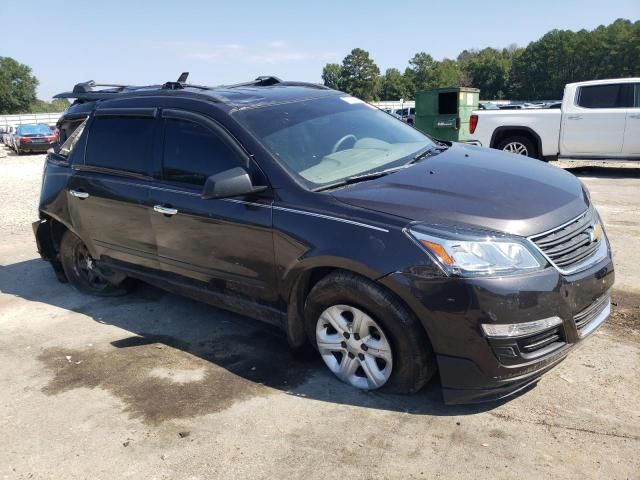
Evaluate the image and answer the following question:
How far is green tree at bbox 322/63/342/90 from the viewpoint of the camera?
389 feet

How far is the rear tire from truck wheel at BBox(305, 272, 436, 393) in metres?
2.68

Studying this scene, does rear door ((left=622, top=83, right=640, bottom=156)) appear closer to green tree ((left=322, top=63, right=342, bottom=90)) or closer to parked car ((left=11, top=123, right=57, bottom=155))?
parked car ((left=11, top=123, right=57, bottom=155))

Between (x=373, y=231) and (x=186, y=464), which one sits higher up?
(x=373, y=231)

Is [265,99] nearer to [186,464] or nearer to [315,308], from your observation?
[315,308]

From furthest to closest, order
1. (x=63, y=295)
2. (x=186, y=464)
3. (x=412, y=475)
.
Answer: (x=63, y=295)
(x=186, y=464)
(x=412, y=475)

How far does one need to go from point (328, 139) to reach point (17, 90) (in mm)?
121546

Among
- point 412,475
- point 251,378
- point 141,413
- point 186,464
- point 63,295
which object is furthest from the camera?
point 63,295

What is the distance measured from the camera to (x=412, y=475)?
2705 millimetres

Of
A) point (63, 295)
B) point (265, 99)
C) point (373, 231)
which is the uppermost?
point (265, 99)

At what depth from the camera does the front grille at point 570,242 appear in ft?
9.78

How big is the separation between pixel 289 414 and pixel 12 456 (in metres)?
1.51

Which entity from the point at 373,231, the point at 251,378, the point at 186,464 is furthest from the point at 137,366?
the point at 373,231

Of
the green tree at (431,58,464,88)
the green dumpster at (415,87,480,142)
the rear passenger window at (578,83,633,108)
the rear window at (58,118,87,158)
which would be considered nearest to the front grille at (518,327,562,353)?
the rear window at (58,118,87,158)

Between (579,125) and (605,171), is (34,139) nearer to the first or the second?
(579,125)
